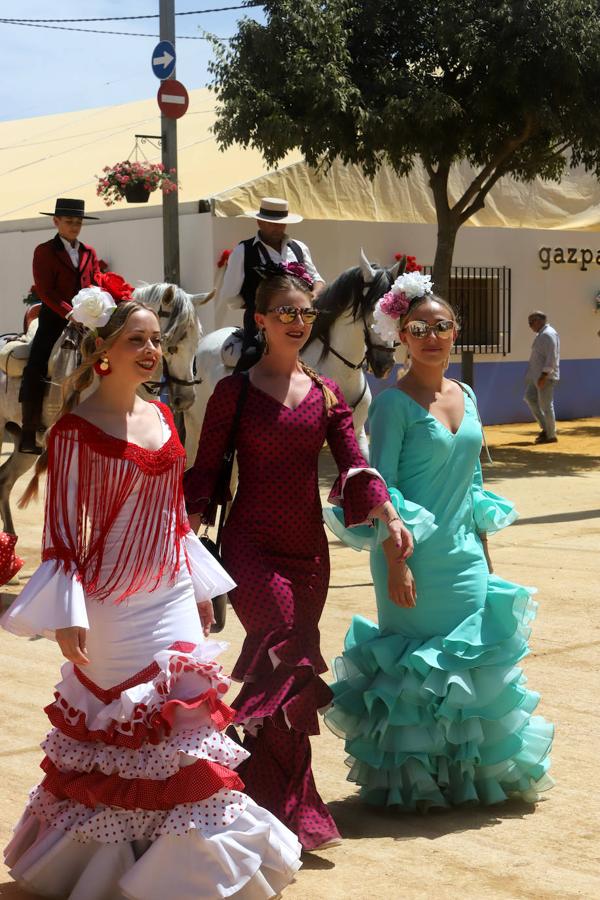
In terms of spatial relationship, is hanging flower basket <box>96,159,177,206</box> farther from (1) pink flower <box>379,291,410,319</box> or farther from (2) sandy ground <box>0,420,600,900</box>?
(1) pink flower <box>379,291,410,319</box>

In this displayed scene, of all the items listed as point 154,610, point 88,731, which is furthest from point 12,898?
point 154,610

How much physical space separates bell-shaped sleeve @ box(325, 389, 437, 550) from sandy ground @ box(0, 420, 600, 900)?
1000 mm

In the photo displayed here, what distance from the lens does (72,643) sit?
3.72m

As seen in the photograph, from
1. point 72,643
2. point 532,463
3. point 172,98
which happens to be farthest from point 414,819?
point 532,463

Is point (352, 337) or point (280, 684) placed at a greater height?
point (352, 337)

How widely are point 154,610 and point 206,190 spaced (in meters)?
17.8

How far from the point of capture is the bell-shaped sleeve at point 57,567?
3.73 m

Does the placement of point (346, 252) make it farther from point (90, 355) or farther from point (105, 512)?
point (105, 512)

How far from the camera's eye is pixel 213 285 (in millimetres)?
19078

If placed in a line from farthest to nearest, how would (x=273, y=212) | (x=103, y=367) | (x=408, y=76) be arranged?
1. (x=408, y=76)
2. (x=273, y=212)
3. (x=103, y=367)

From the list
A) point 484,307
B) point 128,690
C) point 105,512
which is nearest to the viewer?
point 128,690

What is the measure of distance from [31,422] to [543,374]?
1150 centimetres

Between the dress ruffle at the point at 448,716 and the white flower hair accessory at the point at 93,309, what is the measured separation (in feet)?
5.17

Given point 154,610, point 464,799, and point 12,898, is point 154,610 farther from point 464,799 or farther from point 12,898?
point 464,799
